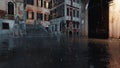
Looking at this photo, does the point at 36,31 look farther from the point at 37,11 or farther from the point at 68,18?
the point at 37,11

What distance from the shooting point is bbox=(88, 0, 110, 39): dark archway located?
20766 millimetres

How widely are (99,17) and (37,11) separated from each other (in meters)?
32.0

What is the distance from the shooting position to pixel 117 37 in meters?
19.5

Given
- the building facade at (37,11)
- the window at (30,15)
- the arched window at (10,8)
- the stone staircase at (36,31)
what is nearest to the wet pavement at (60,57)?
the arched window at (10,8)

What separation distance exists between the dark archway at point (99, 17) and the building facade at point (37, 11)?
2591 centimetres

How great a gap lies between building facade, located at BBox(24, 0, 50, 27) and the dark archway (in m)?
25.9

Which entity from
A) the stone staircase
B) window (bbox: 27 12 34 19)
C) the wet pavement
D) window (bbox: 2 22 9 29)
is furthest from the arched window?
the wet pavement

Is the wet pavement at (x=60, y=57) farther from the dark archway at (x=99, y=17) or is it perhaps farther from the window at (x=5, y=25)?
the window at (x=5, y=25)

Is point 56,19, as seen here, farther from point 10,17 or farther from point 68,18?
point 10,17

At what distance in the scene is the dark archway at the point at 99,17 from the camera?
20.8m

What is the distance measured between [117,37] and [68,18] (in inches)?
973

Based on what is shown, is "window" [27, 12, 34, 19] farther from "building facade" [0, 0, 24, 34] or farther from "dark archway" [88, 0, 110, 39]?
"dark archway" [88, 0, 110, 39]

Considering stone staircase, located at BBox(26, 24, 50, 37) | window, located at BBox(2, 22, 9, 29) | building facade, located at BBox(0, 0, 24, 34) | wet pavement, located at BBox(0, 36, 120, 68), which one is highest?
building facade, located at BBox(0, 0, 24, 34)

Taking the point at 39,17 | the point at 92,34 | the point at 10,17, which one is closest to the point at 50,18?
the point at 39,17
